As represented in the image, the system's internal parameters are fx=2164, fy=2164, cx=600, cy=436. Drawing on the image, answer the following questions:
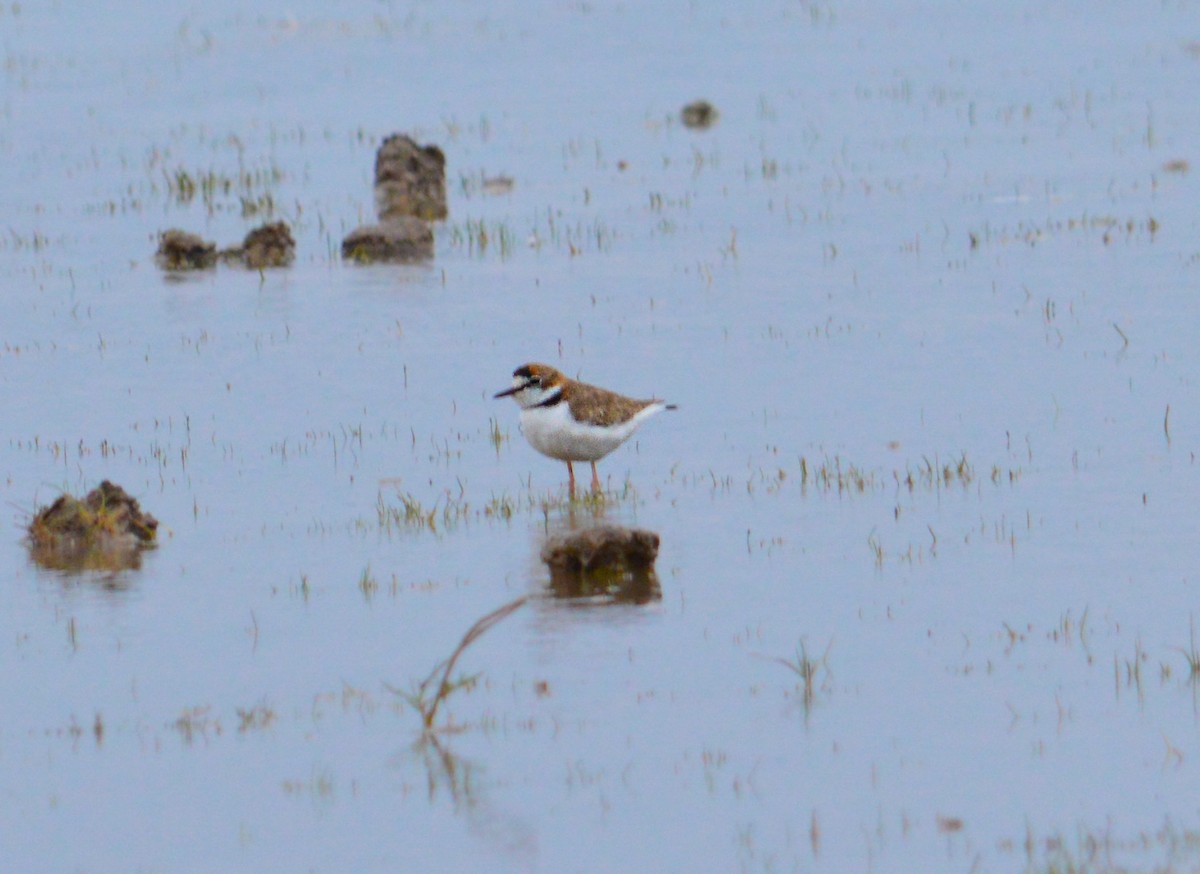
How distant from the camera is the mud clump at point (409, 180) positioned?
2745 centimetres

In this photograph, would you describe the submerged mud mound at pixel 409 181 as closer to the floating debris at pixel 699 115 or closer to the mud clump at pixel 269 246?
the mud clump at pixel 269 246

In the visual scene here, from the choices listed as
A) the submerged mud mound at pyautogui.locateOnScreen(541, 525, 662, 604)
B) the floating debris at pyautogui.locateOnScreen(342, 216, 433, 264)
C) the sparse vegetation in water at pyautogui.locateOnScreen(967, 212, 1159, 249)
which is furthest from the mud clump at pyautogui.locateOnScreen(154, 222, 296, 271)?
the submerged mud mound at pyautogui.locateOnScreen(541, 525, 662, 604)

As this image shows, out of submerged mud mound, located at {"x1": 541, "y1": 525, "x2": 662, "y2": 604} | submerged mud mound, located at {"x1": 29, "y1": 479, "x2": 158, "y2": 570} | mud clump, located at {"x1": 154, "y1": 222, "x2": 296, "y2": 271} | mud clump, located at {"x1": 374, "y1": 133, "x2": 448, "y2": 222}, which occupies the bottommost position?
submerged mud mound, located at {"x1": 541, "y1": 525, "x2": 662, "y2": 604}

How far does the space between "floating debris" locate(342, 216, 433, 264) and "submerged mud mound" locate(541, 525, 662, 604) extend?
44.2 feet

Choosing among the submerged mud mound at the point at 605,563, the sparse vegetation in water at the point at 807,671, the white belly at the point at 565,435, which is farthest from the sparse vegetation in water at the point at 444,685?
the white belly at the point at 565,435

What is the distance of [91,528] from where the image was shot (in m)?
12.2

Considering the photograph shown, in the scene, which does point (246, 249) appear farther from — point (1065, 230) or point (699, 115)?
point (699, 115)

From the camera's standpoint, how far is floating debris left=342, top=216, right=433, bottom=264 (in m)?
24.4

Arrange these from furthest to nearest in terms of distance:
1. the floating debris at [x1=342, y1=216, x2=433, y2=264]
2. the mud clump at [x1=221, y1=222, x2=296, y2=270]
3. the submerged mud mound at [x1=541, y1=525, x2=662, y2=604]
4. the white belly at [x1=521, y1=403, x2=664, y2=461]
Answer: the floating debris at [x1=342, y1=216, x2=433, y2=264], the mud clump at [x1=221, y1=222, x2=296, y2=270], the white belly at [x1=521, y1=403, x2=664, y2=461], the submerged mud mound at [x1=541, y1=525, x2=662, y2=604]

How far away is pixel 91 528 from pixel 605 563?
3075 mm

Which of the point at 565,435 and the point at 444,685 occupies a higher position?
the point at 565,435

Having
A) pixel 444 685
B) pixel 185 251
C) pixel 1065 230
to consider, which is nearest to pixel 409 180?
pixel 185 251

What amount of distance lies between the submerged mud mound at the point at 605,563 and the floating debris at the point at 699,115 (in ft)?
79.9

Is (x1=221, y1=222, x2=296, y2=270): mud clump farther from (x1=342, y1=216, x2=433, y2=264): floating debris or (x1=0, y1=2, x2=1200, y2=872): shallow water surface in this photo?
(x1=342, y1=216, x2=433, y2=264): floating debris
